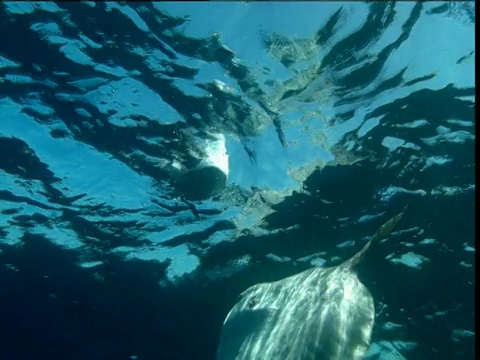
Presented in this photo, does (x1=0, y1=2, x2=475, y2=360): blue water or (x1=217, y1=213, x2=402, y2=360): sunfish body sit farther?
(x1=217, y1=213, x2=402, y2=360): sunfish body

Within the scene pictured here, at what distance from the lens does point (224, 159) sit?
1050 centimetres

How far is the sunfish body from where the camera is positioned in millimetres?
8586

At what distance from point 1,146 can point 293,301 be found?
8.91 metres

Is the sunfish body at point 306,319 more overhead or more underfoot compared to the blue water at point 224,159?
more underfoot

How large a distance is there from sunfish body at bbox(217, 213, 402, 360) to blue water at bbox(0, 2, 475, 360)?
205 cm

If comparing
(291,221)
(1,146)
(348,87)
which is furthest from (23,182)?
(348,87)

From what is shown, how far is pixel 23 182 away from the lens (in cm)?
1137

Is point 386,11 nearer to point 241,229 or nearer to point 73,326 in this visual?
point 241,229

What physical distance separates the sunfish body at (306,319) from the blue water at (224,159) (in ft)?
6.73

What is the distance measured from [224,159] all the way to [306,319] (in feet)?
15.2

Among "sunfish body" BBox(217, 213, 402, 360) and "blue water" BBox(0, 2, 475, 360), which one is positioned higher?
"blue water" BBox(0, 2, 475, 360)

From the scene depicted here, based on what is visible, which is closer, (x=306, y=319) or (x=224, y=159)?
(x=306, y=319)

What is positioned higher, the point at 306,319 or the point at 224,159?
the point at 224,159

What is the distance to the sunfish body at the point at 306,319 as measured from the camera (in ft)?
28.2
